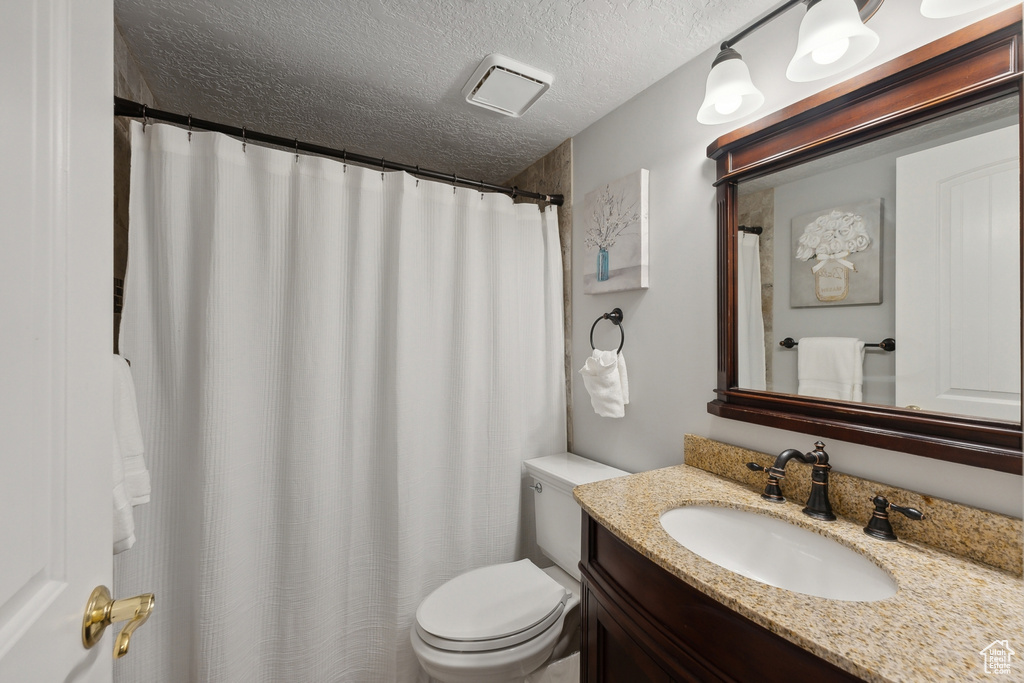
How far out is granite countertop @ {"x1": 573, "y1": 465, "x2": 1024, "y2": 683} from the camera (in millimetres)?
559

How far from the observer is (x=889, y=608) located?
0.66m

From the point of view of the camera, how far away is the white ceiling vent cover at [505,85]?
4.73ft

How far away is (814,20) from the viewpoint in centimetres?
93

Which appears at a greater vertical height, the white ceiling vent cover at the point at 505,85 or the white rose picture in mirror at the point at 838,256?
the white ceiling vent cover at the point at 505,85

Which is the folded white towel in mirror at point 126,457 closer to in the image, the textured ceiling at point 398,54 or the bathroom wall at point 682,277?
the textured ceiling at point 398,54

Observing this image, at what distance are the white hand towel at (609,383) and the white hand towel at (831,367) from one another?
611 millimetres

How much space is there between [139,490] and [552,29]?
170cm

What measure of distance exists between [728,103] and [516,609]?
5.43 ft

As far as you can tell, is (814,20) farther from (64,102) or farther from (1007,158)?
(64,102)

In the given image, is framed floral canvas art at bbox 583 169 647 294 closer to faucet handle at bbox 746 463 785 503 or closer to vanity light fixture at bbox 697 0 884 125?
vanity light fixture at bbox 697 0 884 125

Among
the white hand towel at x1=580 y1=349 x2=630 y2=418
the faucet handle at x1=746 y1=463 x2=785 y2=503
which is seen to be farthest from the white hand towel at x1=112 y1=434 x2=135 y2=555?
the faucet handle at x1=746 y1=463 x2=785 y2=503

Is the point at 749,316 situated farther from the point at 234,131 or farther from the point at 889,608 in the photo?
the point at 234,131

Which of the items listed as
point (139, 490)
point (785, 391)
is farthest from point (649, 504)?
point (139, 490)

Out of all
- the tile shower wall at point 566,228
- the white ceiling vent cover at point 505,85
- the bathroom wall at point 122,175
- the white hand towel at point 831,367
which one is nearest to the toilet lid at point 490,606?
the tile shower wall at point 566,228
